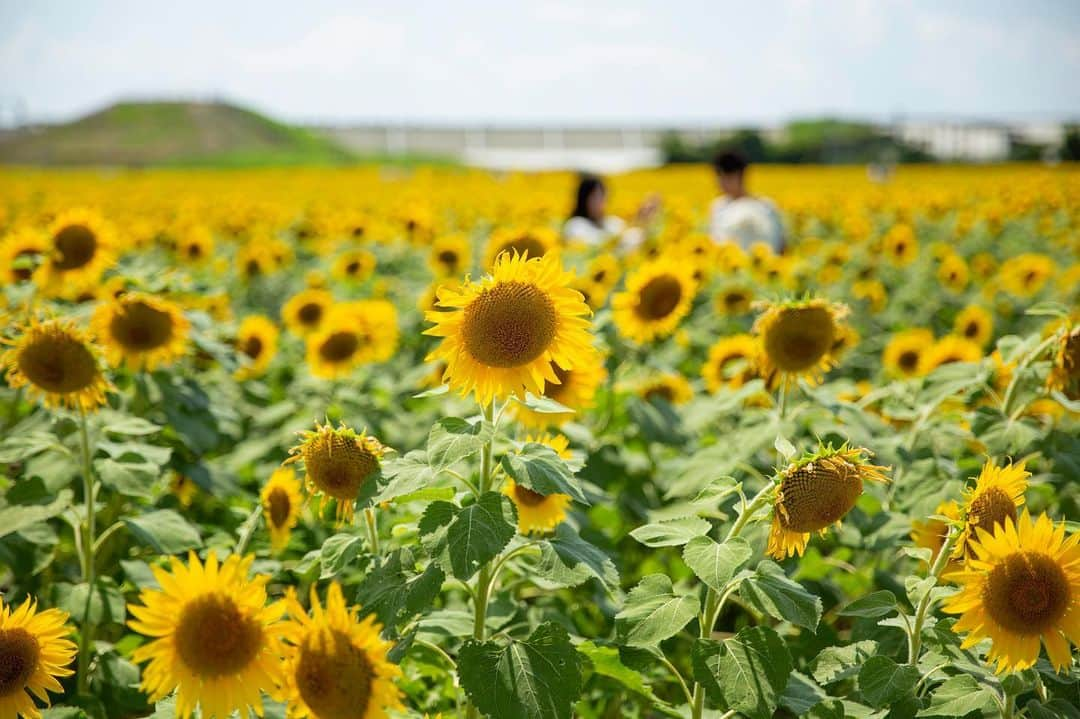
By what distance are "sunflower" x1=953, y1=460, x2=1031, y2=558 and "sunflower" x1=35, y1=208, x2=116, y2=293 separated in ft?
10.4

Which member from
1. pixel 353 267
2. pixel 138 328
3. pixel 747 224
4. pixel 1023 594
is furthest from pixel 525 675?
pixel 747 224

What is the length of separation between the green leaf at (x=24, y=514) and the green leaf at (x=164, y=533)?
184 mm

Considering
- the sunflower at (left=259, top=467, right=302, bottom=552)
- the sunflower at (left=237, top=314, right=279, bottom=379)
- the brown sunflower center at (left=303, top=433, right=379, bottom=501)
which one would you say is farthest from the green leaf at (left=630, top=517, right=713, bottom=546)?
the sunflower at (left=237, top=314, right=279, bottom=379)

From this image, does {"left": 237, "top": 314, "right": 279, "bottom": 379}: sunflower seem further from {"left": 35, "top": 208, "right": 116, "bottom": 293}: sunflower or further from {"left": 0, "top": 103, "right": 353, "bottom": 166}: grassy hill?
{"left": 0, "top": 103, "right": 353, "bottom": 166}: grassy hill

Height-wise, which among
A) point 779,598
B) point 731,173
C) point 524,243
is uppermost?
point 731,173

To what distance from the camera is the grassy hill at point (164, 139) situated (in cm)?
4872

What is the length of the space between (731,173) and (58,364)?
17.8 feet

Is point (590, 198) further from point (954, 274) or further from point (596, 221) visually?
point (954, 274)

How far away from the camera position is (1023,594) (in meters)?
1.62

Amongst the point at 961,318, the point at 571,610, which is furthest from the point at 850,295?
the point at 571,610

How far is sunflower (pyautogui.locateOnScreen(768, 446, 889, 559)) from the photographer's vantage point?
5.38 ft

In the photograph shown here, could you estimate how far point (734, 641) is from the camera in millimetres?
1843

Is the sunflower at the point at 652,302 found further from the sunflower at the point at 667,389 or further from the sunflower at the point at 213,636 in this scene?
the sunflower at the point at 213,636

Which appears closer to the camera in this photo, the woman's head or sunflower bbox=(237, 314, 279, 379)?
sunflower bbox=(237, 314, 279, 379)
